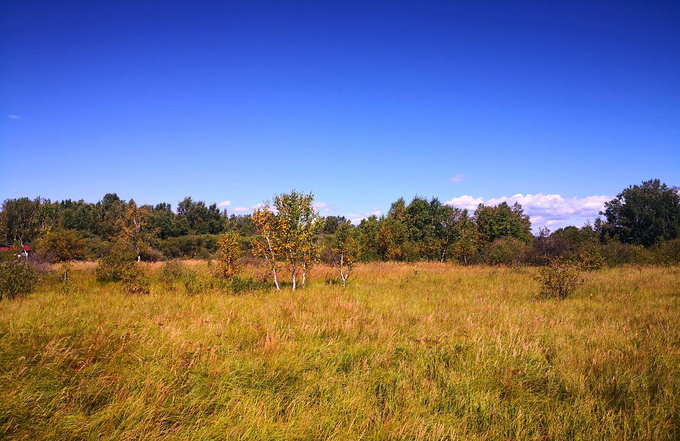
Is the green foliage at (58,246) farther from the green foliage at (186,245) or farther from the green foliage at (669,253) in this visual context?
the green foliage at (669,253)

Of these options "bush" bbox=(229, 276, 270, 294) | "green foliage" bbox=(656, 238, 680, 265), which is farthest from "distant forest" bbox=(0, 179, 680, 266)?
"bush" bbox=(229, 276, 270, 294)

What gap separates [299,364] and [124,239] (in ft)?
141

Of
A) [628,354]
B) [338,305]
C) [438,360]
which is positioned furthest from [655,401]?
[338,305]

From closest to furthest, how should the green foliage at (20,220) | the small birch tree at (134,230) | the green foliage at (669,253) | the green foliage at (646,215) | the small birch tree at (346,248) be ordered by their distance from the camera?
the small birch tree at (346,248) < the green foliage at (669,253) < the small birch tree at (134,230) < the green foliage at (646,215) < the green foliage at (20,220)

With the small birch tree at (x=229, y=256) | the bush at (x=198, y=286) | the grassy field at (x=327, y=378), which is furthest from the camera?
the small birch tree at (x=229, y=256)

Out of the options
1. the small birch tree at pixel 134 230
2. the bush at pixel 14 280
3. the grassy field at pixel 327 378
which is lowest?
the grassy field at pixel 327 378

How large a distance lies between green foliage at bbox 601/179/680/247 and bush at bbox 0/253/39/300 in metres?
62.2

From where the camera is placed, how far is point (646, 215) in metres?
44.0

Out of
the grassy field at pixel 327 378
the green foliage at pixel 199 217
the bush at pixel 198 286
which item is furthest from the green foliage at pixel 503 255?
the green foliage at pixel 199 217

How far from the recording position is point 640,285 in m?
11.8

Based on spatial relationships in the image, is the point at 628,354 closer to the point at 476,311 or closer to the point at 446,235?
the point at 476,311

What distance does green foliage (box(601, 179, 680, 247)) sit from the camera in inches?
1683

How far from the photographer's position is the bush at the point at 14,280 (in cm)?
941

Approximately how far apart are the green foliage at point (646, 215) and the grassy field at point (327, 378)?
→ 54035mm
